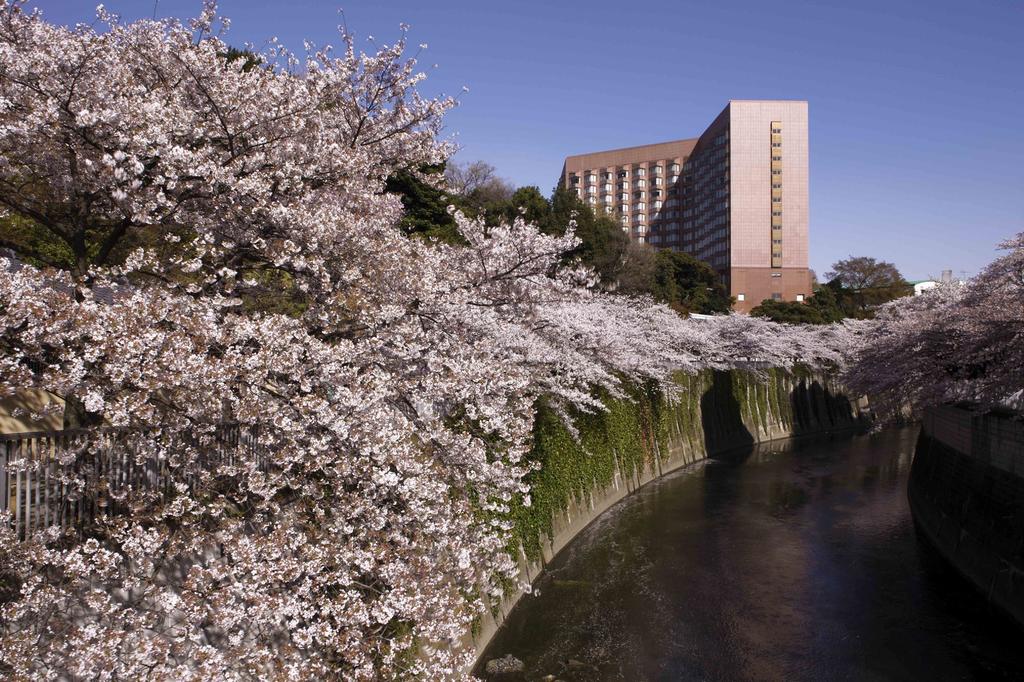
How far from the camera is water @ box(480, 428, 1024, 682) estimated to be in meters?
12.7

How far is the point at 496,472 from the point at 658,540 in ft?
40.4

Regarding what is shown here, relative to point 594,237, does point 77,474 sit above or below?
below

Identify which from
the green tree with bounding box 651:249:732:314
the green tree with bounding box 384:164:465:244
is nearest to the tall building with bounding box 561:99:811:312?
the green tree with bounding box 651:249:732:314

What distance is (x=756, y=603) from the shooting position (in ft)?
51.3

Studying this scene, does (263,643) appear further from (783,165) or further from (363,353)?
Result: (783,165)

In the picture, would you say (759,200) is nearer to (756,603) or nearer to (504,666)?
(756,603)

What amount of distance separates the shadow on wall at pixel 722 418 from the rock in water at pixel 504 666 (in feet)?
83.9

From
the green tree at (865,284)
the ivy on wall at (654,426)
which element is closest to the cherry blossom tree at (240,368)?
the ivy on wall at (654,426)

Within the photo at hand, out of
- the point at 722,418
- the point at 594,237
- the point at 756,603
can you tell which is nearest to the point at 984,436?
the point at 756,603

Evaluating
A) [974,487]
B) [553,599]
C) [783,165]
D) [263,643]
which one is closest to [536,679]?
[553,599]

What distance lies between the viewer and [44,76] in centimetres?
805

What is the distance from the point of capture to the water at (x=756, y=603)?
41.8 feet

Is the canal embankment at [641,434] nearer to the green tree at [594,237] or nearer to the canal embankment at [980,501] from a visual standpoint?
the canal embankment at [980,501]

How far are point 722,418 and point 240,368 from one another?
1373 inches
